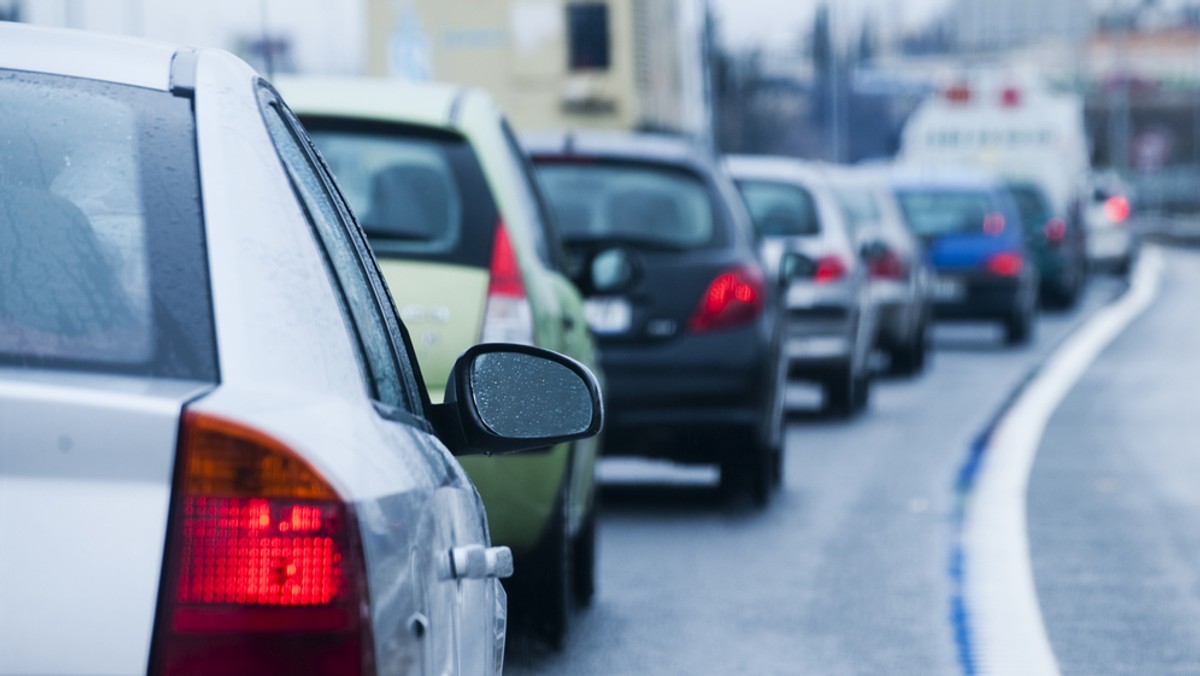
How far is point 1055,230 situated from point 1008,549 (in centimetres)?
2091

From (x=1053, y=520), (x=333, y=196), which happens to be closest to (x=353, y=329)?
(x=333, y=196)

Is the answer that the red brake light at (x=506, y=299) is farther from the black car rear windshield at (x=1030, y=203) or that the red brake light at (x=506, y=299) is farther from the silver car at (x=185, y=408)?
the black car rear windshield at (x=1030, y=203)

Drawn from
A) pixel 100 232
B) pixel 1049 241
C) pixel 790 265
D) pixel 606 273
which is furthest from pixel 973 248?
pixel 100 232

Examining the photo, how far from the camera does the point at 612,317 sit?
10602mm

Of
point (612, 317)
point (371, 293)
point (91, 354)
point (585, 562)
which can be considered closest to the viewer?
point (91, 354)

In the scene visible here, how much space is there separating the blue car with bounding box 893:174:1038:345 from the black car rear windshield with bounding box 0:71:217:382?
20902 mm

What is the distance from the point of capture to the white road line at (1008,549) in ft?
23.4

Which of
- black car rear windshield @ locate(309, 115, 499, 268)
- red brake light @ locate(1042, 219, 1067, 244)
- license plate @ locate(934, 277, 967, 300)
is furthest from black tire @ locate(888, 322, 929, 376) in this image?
black car rear windshield @ locate(309, 115, 499, 268)

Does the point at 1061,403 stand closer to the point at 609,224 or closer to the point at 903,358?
the point at 903,358

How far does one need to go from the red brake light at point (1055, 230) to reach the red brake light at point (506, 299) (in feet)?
77.1

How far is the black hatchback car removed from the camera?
10.6 metres

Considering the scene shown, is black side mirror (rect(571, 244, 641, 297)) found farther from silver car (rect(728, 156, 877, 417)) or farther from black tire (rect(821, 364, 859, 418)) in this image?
black tire (rect(821, 364, 859, 418))

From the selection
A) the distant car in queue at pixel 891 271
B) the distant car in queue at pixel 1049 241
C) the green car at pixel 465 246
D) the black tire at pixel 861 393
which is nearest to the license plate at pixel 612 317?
the green car at pixel 465 246

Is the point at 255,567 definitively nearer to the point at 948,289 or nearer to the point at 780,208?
the point at 780,208
